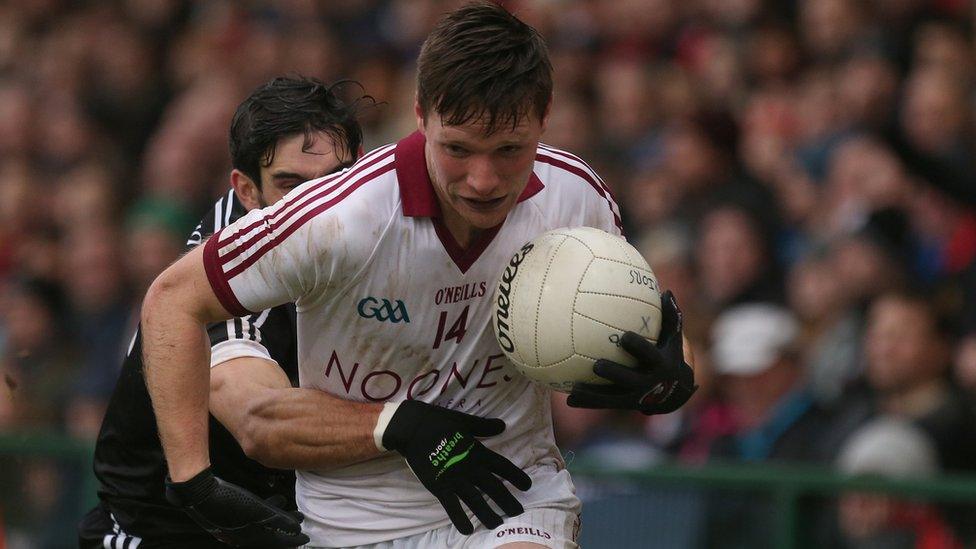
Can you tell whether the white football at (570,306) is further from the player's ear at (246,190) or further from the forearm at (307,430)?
the player's ear at (246,190)

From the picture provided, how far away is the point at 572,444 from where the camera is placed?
8.72 metres

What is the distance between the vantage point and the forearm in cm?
466

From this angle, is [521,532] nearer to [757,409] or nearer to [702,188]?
[757,409]

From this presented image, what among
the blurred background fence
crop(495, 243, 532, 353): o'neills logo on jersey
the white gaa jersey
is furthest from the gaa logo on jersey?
the blurred background fence

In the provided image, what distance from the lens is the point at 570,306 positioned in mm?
4398

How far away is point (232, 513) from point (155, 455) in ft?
2.65

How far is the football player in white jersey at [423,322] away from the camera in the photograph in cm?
431

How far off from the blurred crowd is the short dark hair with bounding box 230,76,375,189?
2.36ft

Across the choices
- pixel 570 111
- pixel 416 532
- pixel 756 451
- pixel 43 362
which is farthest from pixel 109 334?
pixel 416 532

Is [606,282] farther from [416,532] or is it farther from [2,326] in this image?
[2,326]

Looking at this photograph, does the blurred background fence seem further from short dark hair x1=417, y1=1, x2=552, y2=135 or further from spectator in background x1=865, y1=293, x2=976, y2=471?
short dark hair x1=417, y1=1, x2=552, y2=135

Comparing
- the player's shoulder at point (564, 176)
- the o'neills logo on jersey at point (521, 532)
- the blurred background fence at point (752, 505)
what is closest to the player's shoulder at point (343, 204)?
the player's shoulder at point (564, 176)

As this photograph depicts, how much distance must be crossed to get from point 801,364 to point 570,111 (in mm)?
2613

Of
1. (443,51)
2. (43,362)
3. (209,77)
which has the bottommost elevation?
(43,362)
